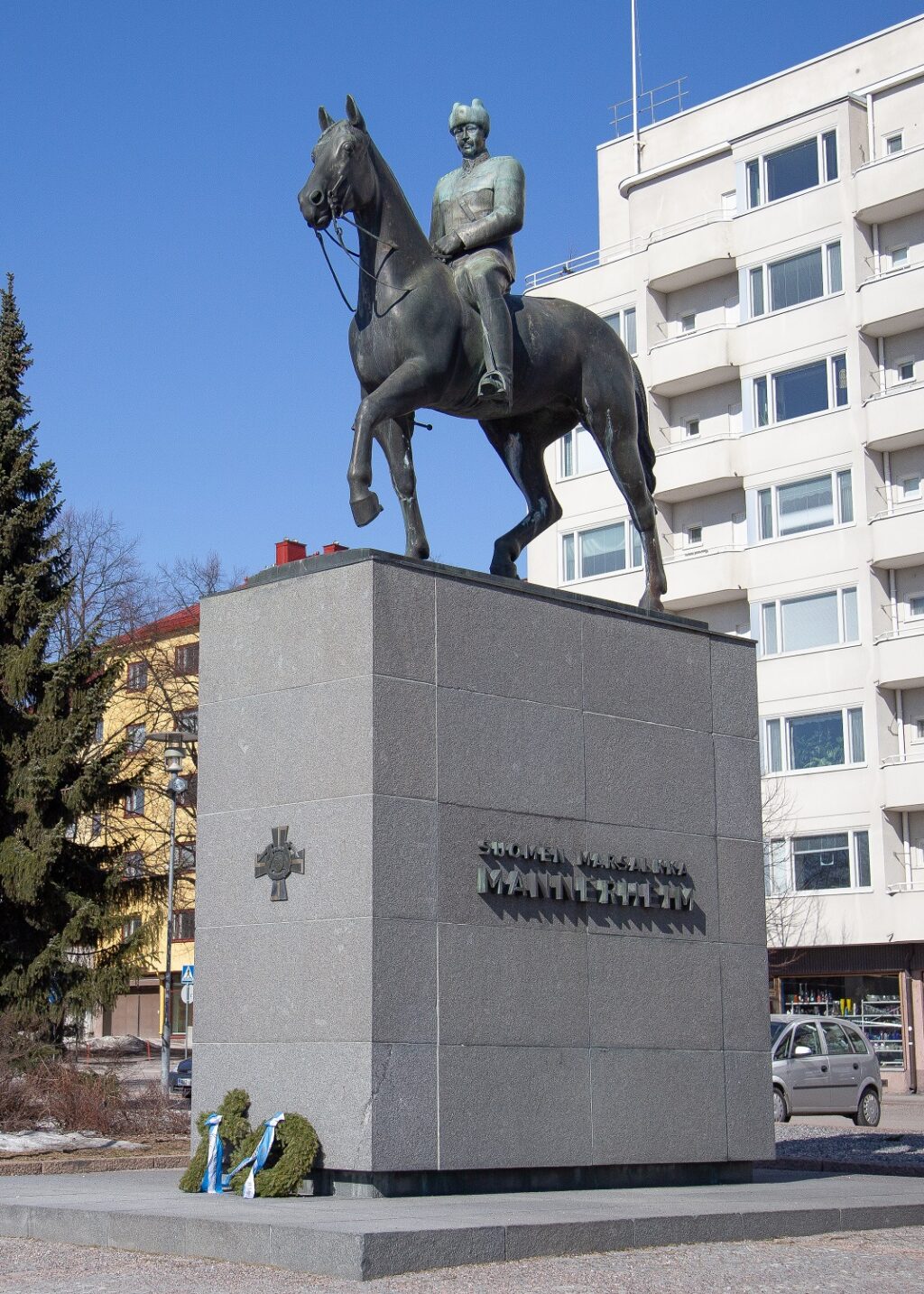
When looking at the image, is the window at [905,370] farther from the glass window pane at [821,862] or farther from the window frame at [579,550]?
the glass window pane at [821,862]

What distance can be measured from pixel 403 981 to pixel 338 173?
5.73 metres

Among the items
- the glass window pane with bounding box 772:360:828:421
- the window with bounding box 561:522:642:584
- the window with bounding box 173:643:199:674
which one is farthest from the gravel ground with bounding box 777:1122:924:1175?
the window with bounding box 561:522:642:584

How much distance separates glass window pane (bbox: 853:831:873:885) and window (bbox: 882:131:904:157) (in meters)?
18.7

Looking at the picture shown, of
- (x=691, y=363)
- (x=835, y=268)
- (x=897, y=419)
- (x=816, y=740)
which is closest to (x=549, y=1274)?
(x=816, y=740)

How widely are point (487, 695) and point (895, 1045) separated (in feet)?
119

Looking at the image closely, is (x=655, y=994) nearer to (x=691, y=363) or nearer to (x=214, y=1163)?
(x=214, y=1163)

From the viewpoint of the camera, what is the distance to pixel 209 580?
163ft

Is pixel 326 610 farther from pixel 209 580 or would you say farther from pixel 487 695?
pixel 209 580

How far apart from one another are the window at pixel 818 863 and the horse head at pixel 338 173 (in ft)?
115

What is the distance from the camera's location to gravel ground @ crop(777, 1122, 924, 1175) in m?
18.9

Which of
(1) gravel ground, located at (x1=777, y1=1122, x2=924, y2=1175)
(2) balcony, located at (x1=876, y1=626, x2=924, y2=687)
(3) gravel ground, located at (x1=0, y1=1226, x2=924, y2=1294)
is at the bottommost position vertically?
(1) gravel ground, located at (x1=777, y1=1122, x2=924, y2=1175)

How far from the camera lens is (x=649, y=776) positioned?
44.6ft

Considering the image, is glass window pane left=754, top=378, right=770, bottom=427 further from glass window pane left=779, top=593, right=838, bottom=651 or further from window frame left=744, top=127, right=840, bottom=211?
glass window pane left=779, top=593, right=838, bottom=651

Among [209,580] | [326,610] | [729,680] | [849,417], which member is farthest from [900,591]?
[326,610]
